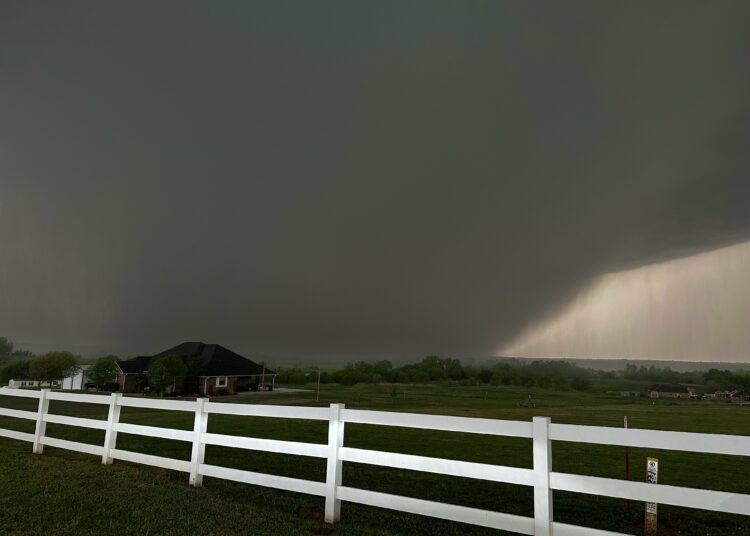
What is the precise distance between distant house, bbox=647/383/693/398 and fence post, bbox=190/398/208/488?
148721 mm

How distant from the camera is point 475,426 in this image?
15.8ft

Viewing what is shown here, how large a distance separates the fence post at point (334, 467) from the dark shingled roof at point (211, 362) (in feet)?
213

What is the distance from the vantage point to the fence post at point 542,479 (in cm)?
419

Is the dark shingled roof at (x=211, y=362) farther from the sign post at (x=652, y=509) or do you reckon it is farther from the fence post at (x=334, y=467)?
the sign post at (x=652, y=509)

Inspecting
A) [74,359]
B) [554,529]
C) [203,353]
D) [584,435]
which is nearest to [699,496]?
[584,435]

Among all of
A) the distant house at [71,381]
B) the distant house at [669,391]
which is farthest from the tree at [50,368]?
the distant house at [669,391]

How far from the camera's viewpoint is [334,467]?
17.8 feet

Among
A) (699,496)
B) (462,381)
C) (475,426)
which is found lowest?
(462,381)

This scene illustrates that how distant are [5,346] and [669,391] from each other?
722 ft

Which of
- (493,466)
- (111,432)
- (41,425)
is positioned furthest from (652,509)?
(41,425)

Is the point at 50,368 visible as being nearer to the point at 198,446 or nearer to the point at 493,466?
the point at 198,446

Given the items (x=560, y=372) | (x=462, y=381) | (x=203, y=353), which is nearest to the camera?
(x=203, y=353)

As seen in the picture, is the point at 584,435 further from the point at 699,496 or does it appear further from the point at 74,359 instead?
the point at 74,359

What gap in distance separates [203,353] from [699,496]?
74.7 meters
